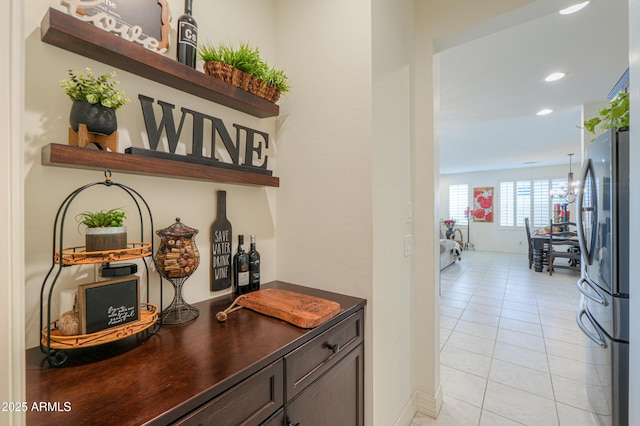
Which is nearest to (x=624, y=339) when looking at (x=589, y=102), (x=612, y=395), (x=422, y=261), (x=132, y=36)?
(x=612, y=395)

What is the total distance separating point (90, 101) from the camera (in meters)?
0.88

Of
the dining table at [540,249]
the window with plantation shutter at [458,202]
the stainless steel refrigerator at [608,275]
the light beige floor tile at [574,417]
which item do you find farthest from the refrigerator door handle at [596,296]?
the window with plantation shutter at [458,202]

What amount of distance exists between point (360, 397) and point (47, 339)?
1.24 meters

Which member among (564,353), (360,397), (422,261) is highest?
(422,261)

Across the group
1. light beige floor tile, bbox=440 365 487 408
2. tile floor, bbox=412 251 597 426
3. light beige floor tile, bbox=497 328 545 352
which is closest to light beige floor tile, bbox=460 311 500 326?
tile floor, bbox=412 251 597 426

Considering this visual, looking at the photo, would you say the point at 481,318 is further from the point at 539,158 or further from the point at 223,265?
the point at 539,158

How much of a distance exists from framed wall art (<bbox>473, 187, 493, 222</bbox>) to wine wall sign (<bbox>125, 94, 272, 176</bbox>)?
1018 cm

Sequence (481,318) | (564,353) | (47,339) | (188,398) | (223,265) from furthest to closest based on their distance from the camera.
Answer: (481,318), (564,353), (223,265), (47,339), (188,398)

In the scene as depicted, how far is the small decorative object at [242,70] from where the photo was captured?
125 centimetres

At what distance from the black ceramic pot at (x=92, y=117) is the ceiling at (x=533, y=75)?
2046 mm

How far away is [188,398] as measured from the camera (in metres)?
0.66

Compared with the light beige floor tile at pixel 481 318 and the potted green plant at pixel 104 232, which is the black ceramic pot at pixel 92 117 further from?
the light beige floor tile at pixel 481 318

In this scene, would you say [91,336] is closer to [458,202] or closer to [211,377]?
[211,377]

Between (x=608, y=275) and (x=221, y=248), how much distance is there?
2.12 metres
